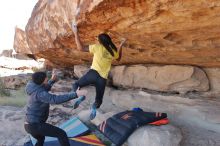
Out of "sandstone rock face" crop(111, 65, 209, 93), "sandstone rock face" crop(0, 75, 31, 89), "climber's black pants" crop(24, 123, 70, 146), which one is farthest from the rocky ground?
"sandstone rock face" crop(0, 75, 31, 89)

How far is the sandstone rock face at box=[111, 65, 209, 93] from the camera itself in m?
6.78

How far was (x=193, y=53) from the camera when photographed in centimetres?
602

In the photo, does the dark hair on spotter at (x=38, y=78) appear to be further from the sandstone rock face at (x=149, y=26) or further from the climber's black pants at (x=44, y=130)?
the sandstone rock face at (x=149, y=26)

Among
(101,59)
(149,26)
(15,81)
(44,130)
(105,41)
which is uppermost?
(149,26)

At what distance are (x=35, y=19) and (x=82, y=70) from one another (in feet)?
6.86

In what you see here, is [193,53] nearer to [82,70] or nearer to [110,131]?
[110,131]

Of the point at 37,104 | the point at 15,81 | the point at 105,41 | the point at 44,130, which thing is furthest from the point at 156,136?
the point at 15,81

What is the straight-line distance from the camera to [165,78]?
7.24 meters

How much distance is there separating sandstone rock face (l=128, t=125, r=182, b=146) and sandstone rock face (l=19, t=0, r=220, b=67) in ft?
4.85

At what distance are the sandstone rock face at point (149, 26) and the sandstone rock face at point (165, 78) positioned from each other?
178mm

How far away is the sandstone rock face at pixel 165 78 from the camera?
22.2 feet

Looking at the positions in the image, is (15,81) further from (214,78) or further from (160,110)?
(214,78)

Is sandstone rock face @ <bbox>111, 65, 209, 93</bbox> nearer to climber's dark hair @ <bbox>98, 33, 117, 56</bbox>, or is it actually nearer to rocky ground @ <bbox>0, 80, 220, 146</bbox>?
rocky ground @ <bbox>0, 80, 220, 146</bbox>

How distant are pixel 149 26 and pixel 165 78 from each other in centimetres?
224
